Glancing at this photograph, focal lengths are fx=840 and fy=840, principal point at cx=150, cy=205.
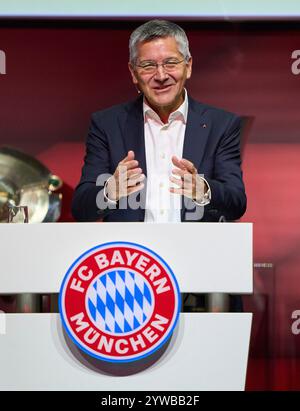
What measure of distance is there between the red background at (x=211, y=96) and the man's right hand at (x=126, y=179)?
1.75 m

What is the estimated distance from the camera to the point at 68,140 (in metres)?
3.88

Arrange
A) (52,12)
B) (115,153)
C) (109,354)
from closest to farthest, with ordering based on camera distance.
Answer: (109,354)
(115,153)
(52,12)

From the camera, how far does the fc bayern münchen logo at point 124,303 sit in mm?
2012

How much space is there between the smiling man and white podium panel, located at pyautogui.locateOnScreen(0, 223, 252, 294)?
5.9 inches

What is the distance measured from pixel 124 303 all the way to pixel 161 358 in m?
0.16

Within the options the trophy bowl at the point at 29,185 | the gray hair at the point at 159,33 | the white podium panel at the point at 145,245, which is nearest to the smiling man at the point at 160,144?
the gray hair at the point at 159,33

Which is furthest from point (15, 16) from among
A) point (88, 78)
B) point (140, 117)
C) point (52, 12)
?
point (140, 117)

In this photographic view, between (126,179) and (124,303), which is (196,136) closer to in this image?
(126,179)

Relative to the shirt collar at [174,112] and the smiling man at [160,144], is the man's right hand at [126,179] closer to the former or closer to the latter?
the smiling man at [160,144]

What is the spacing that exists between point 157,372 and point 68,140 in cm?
201

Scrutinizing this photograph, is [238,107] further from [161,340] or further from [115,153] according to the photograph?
[161,340]

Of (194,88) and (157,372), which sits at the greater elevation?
(194,88)

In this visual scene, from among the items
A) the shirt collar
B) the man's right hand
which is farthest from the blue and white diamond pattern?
the shirt collar

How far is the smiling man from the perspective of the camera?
2264 mm
